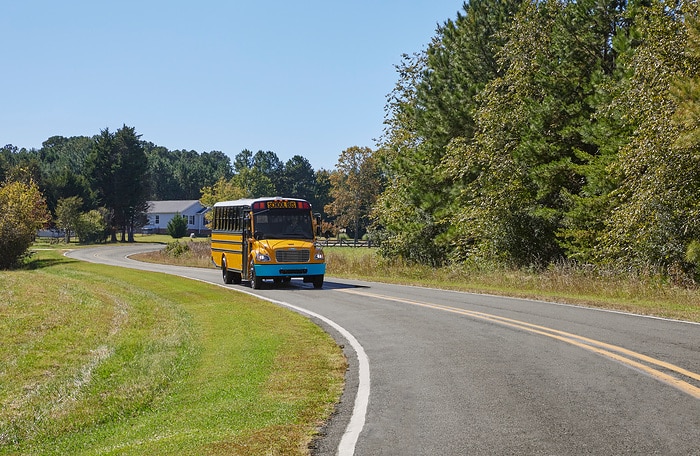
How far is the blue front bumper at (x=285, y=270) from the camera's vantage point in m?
24.1

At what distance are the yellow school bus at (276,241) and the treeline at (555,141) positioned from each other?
768 cm

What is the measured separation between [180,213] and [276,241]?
104648 millimetres

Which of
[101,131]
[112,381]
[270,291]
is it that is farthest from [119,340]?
[101,131]

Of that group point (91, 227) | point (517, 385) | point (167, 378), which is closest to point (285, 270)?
point (167, 378)

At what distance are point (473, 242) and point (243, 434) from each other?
27877 millimetres

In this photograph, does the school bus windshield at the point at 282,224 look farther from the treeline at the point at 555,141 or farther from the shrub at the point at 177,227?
the shrub at the point at 177,227

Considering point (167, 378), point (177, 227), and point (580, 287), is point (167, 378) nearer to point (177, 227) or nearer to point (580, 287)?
point (580, 287)

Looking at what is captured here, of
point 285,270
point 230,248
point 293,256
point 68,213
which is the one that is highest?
point 68,213

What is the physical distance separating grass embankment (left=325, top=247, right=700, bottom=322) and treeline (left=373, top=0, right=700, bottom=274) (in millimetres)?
982

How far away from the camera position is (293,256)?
79.3 feet

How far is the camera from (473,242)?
33.8 meters

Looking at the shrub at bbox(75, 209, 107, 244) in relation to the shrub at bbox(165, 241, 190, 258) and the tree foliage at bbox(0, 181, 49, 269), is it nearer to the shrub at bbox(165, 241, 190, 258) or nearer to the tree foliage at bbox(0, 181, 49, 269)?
the shrub at bbox(165, 241, 190, 258)

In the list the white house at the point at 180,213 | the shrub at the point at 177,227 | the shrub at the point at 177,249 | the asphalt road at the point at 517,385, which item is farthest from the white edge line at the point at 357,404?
the white house at the point at 180,213

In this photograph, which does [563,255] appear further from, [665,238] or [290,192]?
[290,192]
